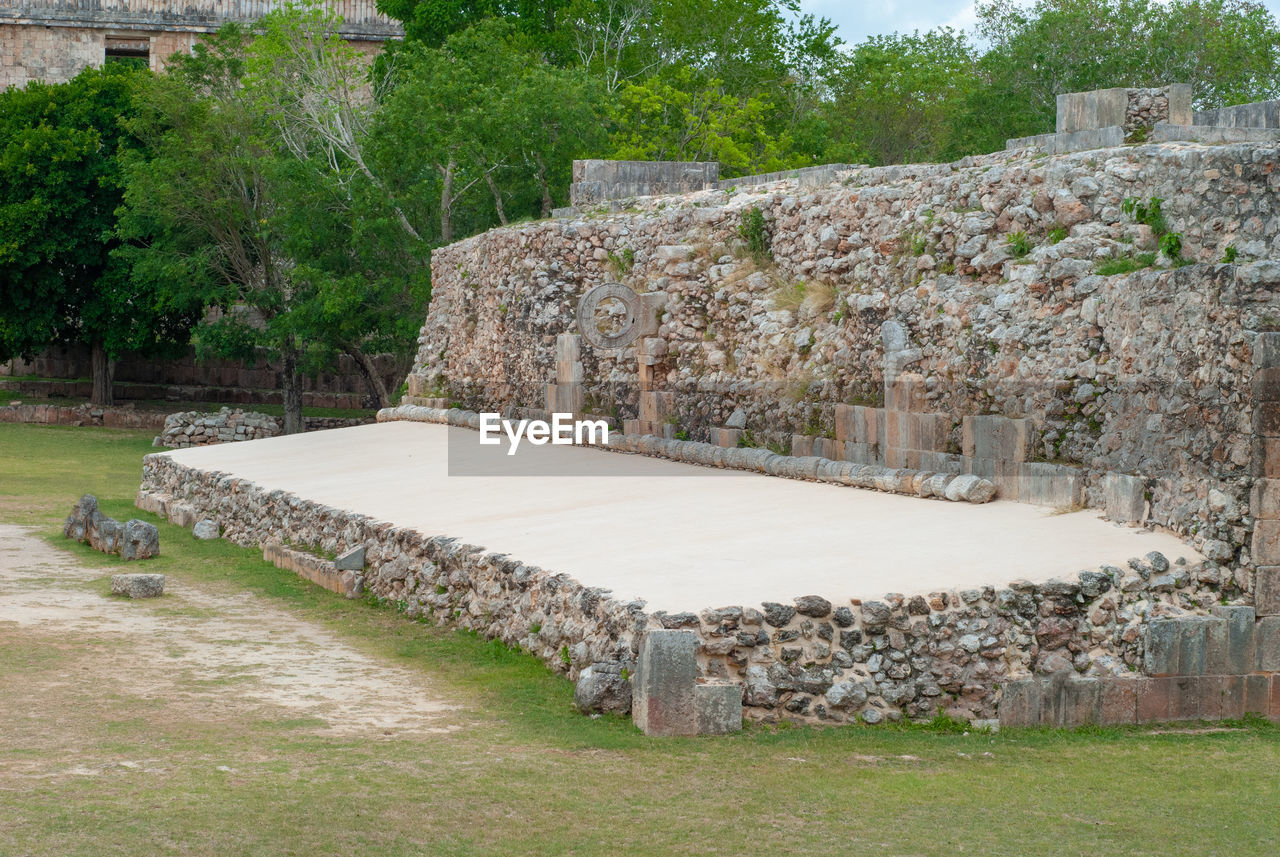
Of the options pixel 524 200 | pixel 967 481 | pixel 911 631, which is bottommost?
pixel 911 631

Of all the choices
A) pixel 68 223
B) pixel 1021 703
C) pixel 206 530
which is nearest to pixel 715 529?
pixel 1021 703

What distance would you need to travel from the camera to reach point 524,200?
24.2 metres

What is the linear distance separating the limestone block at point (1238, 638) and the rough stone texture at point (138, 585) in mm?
7925

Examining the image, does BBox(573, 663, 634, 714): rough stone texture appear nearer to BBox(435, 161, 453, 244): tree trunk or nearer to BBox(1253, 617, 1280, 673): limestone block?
BBox(1253, 617, 1280, 673): limestone block

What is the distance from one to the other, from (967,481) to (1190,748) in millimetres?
3121

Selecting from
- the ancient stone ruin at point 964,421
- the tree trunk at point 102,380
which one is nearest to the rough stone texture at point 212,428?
the tree trunk at point 102,380

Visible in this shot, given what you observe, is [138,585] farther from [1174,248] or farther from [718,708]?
[1174,248]

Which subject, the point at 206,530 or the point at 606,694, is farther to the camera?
the point at 206,530

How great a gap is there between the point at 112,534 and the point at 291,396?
48.2 feet

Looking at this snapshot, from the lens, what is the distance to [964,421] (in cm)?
1073

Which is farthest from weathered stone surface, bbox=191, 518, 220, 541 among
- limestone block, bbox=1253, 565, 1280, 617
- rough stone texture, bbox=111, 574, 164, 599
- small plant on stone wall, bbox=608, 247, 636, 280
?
limestone block, bbox=1253, 565, 1280, 617

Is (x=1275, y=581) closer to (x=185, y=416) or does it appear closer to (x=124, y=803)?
(x=124, y=803)

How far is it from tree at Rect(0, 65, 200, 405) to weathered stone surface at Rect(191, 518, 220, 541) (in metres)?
13.6

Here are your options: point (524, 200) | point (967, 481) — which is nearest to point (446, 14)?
point (524, 200)
